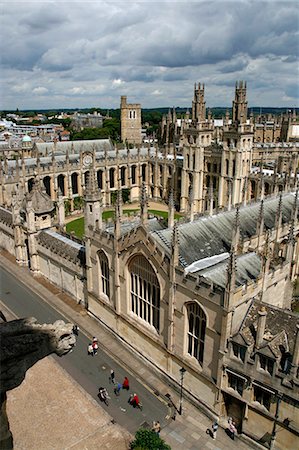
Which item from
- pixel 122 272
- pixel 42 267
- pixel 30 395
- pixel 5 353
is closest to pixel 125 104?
pixel 42 267

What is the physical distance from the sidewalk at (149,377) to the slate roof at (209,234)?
25.7 feet

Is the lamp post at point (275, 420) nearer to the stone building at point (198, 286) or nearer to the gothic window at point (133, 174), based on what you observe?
the stone building at point (198, 286)

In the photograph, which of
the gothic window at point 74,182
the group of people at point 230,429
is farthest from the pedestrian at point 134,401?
the gothic window at point 74,182

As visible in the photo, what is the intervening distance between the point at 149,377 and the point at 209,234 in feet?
33.1

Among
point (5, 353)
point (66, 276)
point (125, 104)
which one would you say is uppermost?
point (125, 104)

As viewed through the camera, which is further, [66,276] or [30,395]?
[66,276]

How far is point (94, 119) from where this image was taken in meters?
180

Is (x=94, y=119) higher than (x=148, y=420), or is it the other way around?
(x=94, y=119)

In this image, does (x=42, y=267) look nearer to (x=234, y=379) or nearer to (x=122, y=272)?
(x=122, y=272)

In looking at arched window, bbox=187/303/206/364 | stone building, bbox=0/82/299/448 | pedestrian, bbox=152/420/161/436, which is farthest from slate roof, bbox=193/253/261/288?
pedestrian, bbox=152/420/161/436

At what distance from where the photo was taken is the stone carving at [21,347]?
15.6ft

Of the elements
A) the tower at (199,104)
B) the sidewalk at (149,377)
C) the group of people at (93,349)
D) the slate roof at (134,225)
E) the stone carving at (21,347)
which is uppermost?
the tower at (199,104)

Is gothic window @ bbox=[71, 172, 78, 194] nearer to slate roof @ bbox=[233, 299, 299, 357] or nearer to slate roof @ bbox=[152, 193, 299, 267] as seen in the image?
slate roof @ bbox=[152, 193, 299, 267]

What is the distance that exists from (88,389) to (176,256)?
32.8 feet
